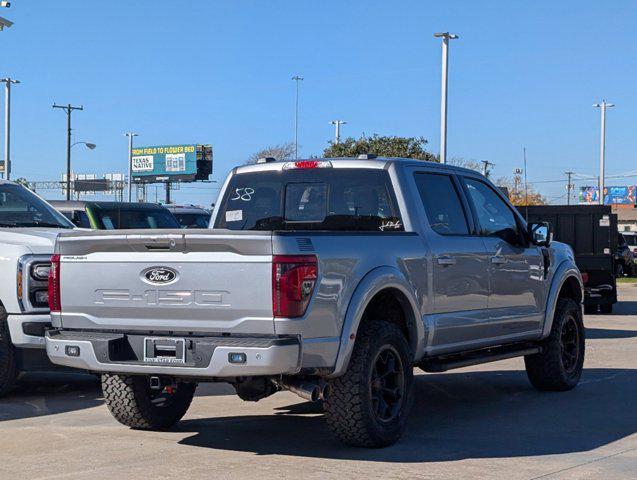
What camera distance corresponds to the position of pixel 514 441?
7750 mm

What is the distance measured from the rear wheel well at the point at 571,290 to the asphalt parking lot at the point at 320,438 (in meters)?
0.89

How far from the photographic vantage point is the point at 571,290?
428 inches

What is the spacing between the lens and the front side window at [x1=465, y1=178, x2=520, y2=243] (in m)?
9.34

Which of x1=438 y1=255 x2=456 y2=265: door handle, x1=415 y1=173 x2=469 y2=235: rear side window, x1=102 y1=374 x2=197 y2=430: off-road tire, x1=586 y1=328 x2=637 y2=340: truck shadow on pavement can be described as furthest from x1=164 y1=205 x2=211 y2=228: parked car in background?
x1=438 y1=255 x2=456 y2=265: door handle

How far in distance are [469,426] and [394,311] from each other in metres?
1.24

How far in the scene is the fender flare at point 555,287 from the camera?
33.1 feet

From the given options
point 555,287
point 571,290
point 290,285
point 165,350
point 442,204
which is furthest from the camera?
point 571,290

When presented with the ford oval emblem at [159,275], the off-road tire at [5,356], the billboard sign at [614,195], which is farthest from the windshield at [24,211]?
the billboard sign at [614,195]

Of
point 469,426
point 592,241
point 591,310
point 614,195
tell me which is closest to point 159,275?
point 469,426

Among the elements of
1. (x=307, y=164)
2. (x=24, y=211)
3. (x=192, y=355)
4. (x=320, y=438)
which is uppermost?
(x=307, y=164)

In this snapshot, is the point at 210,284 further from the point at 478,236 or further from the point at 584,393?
the point at 584,393

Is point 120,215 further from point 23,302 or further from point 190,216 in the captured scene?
point 23,302

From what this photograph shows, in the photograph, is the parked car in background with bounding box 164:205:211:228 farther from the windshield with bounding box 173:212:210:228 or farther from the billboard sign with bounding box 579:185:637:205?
the billboard sign with bounding box 579:185:637:205

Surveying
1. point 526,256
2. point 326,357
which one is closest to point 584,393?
point 526,256
